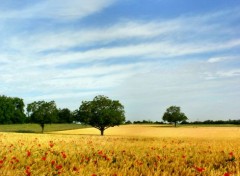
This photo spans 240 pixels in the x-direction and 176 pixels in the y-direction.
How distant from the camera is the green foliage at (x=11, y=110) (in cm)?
10575


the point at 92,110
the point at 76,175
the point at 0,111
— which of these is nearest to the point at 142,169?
the point at 76,175

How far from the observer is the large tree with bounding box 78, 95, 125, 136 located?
199 ft

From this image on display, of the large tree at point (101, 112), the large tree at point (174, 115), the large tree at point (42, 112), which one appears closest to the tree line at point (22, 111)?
the large tree at point (42, 112)

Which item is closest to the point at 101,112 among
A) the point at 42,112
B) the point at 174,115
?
the point at 42,112

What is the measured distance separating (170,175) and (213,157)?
337 centimetres

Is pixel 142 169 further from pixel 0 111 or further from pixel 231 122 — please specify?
pixel 231 122

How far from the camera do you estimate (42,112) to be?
75562 mm

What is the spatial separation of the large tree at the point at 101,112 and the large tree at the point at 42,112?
14.5m

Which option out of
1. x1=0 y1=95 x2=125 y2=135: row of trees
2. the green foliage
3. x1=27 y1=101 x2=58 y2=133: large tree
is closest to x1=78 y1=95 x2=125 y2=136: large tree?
x1=0 y1=95 x2=125 y2=135: row of trees

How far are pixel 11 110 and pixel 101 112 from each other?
189ft

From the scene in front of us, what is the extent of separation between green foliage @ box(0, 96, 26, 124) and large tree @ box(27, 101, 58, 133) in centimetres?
3099

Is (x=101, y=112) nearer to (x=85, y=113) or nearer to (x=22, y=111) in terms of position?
(x=85, y=113)

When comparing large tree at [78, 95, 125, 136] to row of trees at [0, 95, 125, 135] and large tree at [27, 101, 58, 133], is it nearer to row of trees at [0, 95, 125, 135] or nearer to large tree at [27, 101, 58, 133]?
row of trees at [0, 95, 125, 135]

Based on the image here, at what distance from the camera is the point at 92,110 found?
6231 centimetres
